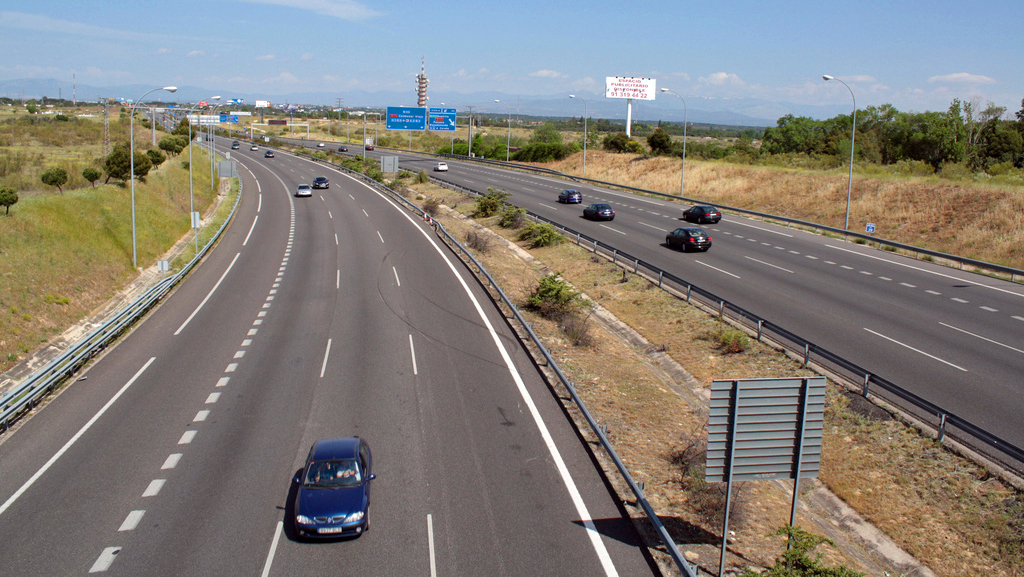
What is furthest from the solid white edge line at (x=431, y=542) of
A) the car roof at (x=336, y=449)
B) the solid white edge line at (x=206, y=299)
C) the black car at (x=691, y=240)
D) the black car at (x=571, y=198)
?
the black car at (x=571, y=198)

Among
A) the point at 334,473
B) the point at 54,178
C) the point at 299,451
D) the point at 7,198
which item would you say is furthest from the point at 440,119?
the point at 334,473

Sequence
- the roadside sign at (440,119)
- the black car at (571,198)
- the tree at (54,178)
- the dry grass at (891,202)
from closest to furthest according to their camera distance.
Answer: the dry grass at (891,202) < the tree at (54,178) < the black car at (571,198) < the roadside sign at (440,119)

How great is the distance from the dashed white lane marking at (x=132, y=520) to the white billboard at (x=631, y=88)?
92.4 metres

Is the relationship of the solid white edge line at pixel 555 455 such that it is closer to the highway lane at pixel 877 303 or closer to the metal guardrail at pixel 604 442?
the metal guardrail at pixel 604 442

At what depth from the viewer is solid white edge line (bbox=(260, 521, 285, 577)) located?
9.74 m

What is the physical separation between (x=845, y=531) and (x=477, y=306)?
15.1 m

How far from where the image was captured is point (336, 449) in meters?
11.8

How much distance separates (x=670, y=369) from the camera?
20672 mm

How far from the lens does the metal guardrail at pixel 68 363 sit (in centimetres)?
1556

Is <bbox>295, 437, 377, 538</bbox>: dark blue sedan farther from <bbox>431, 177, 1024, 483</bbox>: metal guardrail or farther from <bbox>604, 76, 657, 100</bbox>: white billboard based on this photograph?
<bbox>604, 76, 657, 100</bbox>: white billboard

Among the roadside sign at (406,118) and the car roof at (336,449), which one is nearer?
the car roof at (336,449)

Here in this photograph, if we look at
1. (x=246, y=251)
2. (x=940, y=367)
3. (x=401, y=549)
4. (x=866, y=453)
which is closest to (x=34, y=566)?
(x=401, y=549)

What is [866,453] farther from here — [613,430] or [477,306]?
[477,306]

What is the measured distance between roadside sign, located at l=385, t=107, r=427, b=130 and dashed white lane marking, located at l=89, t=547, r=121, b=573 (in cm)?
8009
